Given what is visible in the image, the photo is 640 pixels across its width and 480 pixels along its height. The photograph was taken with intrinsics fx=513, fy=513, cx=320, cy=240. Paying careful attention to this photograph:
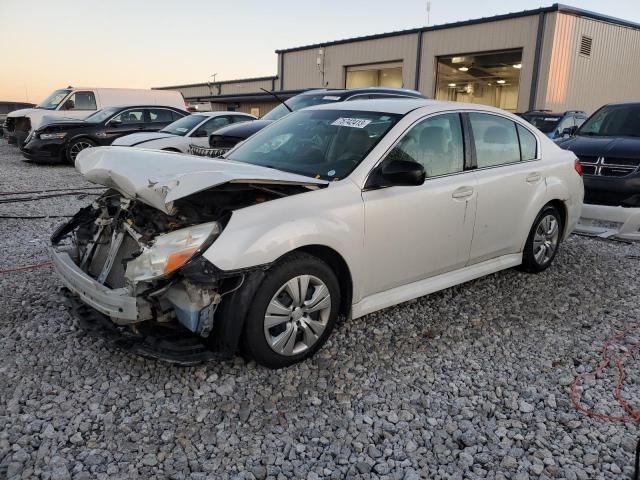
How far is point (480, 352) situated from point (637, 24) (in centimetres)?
2395

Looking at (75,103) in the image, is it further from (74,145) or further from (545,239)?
(545,239)

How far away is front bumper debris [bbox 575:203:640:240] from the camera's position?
613 cm

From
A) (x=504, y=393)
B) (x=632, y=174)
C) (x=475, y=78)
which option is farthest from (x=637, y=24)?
(x=504, y=393)

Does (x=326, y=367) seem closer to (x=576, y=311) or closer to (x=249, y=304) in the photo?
(x=249, y=304)

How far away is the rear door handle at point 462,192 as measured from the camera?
13.0ft

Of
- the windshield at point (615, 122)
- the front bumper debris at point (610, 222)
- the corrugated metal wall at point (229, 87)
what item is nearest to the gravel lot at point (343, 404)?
the front bumper debris at point (610, 222)

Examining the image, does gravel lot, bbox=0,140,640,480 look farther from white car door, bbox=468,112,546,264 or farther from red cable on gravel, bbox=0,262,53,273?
white car door, bbox=468,112,546,264

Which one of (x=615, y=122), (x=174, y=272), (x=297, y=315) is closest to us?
(x=174, y=272)

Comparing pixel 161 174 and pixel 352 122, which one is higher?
pixel 352 122

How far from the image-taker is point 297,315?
319 centimetres

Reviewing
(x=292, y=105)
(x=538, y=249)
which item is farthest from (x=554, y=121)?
(x=538, y=249)

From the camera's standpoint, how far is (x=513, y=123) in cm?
480

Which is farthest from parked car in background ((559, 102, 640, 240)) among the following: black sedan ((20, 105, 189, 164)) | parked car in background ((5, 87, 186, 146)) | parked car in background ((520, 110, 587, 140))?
parked car in background ((5, 87, 186, 146))

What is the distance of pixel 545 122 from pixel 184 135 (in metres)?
9.28
